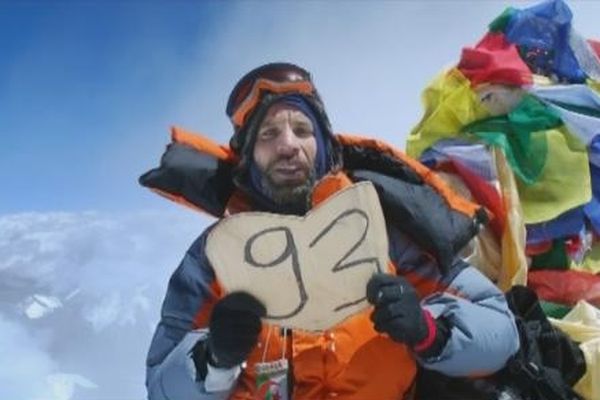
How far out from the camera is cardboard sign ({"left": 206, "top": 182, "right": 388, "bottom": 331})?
6.66ft

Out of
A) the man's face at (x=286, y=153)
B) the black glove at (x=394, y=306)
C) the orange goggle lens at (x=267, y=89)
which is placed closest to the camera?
the black glove at (x=394, y=306)

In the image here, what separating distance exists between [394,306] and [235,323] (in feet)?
1.23

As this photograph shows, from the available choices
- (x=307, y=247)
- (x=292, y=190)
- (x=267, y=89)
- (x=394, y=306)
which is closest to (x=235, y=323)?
(x=307, y=247)

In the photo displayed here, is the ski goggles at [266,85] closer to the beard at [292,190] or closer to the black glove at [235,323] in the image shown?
the beard at [292,190]

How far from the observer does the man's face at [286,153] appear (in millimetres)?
2412

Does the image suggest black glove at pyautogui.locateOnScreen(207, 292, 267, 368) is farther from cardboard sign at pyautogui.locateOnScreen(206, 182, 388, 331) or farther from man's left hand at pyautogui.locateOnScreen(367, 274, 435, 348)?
man's left hand at pyautogui.locateOnScreen(367, 274, 435, 348)

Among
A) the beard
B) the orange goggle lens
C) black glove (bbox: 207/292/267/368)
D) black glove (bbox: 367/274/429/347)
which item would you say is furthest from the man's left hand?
the orange goggle lens

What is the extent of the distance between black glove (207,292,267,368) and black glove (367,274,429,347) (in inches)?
10.5

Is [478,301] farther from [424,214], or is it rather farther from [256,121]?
[256,121]

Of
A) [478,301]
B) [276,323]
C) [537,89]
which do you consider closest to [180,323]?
[276,323]

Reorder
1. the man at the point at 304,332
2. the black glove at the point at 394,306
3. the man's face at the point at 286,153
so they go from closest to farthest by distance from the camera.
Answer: the black glove at the point at 394,306
the man at the point at 304,332
the man's face at the point at 286,153

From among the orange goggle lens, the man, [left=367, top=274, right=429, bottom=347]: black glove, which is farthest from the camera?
the orange goggle lens

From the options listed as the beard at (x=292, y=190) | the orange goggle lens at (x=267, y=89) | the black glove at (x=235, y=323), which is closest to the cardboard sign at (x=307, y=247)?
the black glove at (x=235, y=323)

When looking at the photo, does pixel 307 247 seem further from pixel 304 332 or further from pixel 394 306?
pixel 304 332
